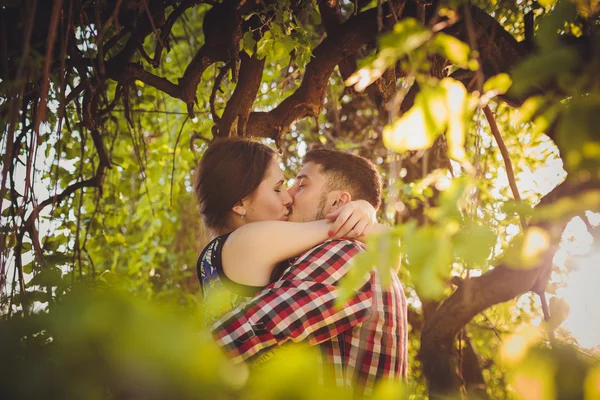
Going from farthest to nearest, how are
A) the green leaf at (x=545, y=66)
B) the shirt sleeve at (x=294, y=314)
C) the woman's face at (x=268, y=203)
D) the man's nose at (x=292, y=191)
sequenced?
the man's nose at (x=292, y=191) → the woman's face at (x=268, y=203) → the shirt sleeve at (x=294, y=314) → the green leaf at (x=545, y=66)

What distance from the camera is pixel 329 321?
3.97 feet

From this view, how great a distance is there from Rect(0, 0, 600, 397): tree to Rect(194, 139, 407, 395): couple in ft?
0.63

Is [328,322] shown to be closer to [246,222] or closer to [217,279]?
[217,279]

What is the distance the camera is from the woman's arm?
140 centimetres

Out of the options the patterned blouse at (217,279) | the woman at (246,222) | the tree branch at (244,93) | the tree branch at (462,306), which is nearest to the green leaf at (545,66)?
the woman at (246,222)

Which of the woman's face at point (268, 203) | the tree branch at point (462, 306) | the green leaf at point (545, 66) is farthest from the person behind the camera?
the woman's face at point (268, 203)

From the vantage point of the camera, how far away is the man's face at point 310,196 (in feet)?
6.18

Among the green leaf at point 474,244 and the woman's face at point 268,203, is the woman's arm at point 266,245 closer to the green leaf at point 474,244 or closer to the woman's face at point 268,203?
the woman's face at point 268,203

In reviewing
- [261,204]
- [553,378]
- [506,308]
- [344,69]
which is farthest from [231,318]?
[506,308]

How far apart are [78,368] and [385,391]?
31cm

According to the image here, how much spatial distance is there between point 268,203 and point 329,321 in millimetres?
745

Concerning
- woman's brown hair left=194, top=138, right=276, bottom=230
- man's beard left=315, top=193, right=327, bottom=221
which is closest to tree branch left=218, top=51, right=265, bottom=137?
woman's brown hair left=194, top=138, right=276, bottom=230

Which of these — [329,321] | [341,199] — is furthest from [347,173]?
[329,321]

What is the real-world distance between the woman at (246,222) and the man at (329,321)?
0.07 meters
